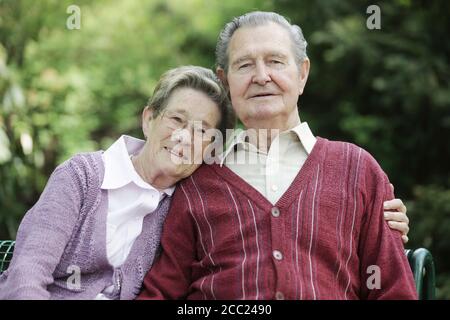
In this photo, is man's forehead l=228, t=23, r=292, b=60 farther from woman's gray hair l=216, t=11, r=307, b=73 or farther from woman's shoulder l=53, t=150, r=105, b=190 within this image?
woman's shoulder l=53, t=150, r=105, b=190

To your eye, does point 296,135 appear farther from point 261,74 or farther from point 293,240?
point 293,240

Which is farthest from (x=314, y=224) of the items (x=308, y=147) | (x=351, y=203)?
(x=308, y=147)

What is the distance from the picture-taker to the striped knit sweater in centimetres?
210

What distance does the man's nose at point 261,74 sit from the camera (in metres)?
2.33

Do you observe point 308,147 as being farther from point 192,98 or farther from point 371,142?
point 371,142

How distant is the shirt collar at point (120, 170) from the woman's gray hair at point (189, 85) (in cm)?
19

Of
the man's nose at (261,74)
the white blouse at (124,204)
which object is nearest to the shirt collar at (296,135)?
the man's nose at (261,74)

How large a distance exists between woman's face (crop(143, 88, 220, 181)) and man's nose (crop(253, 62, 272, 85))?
0.19 meters

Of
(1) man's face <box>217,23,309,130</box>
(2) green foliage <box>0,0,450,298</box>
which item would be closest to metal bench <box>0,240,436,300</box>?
Answer: (1) man's face <box>217,23,309,130</box>

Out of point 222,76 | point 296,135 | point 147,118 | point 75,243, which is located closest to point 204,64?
point 222,76

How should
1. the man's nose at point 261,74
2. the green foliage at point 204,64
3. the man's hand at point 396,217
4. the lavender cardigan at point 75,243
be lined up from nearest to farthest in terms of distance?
the lavender cardigan at point 75,243 < the man's hand at point 396,217 < the man's nose at point 261,74 < the green foliage at point 204,64

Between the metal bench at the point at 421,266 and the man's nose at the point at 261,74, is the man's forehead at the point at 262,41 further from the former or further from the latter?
the metal bench at the point at 421,266

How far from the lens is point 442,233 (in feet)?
14.0

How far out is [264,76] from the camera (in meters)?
2.32
